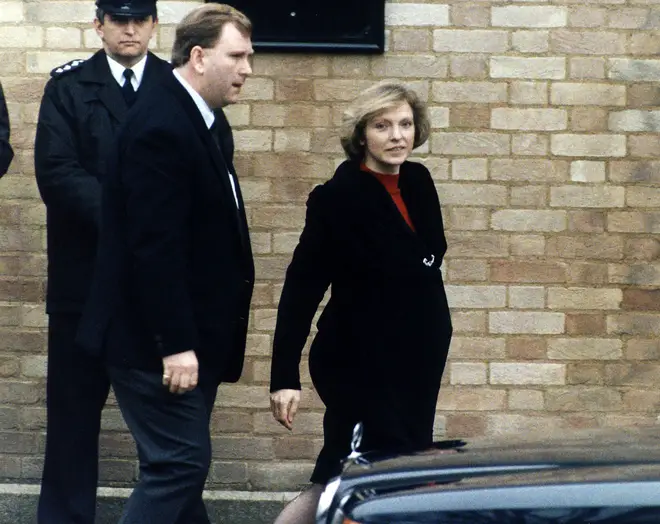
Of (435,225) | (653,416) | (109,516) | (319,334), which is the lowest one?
(109,516)

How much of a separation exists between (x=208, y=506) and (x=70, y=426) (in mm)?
1037

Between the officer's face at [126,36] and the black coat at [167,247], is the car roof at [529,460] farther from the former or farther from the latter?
the officer's face at [126,36]

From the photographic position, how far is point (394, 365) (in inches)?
193

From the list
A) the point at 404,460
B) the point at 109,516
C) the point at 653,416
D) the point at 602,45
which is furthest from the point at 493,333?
the point at 404,460

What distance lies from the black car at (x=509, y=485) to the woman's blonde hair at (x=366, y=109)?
1.44 m

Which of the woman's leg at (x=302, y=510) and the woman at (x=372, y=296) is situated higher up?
the woman at (x=372, y=296)

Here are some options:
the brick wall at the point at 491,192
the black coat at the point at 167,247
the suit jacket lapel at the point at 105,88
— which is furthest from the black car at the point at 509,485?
the brick wall at the point at 491,192

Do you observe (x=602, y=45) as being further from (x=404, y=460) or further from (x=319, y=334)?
(x=404, y=460)

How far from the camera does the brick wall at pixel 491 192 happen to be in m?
6.65

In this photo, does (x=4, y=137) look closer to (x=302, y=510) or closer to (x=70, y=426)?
(x=70, y=426)

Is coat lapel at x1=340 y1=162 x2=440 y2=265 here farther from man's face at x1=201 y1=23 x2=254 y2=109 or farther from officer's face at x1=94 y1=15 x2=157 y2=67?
officer's face at x1=94 y1=15 x2=157 y2=67

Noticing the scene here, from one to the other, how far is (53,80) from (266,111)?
3.65 feet

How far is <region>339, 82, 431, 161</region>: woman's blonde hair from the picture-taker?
5.06 metres

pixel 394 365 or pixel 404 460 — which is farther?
pixel 394 365
